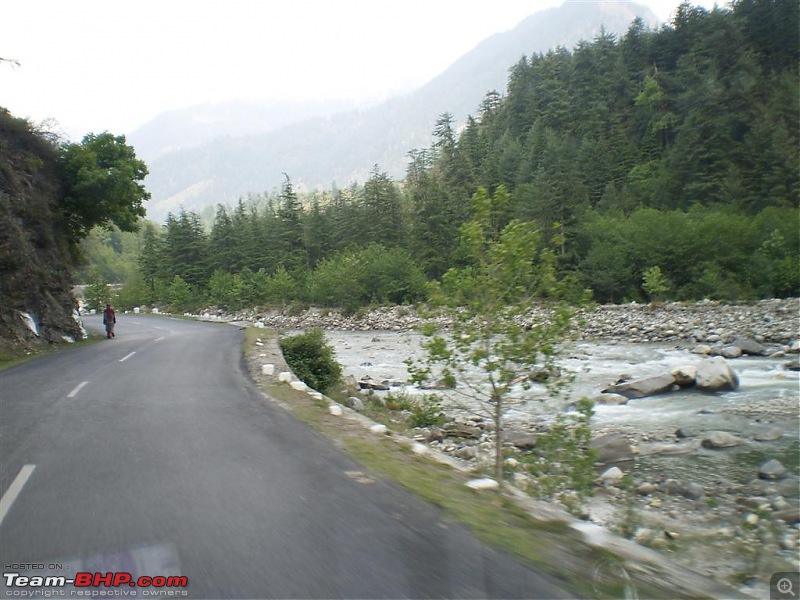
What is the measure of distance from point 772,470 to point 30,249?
25676 millimetres

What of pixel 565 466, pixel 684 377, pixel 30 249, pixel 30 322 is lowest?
pixel 684 377

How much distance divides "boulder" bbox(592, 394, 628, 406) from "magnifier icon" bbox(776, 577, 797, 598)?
11327 millimetres

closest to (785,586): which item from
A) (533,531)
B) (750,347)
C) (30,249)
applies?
(533,531)

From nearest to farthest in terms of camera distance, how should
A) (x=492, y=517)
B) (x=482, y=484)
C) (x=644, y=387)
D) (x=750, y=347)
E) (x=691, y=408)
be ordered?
1. (x=492, y=517)
2. (x=482, y=484)
3. (x=691, y=408)
4. (x=644, y=387)
5. (x=750, y=347)

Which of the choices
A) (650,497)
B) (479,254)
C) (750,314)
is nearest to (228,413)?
(479,254)

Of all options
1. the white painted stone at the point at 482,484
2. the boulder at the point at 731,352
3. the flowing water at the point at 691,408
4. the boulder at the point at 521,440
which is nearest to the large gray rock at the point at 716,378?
the flowing water at the point at 691,408

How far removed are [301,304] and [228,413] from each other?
51068 millimetres

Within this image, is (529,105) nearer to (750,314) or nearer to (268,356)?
(750,314)

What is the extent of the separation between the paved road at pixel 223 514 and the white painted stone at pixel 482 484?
1.08 metres

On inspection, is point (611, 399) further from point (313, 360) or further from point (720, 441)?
point (313, 360)

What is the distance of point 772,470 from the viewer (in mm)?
9953

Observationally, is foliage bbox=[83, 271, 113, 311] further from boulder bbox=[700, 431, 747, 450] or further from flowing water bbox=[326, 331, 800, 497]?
boulder bbox=[700, 431, 747, 450]

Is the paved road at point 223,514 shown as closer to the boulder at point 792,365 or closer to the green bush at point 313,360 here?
the green bush at point 313,360

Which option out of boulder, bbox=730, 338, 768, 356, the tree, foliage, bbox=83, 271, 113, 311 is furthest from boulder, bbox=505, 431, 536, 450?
foliage, bbox=83, 271, 113, 311
